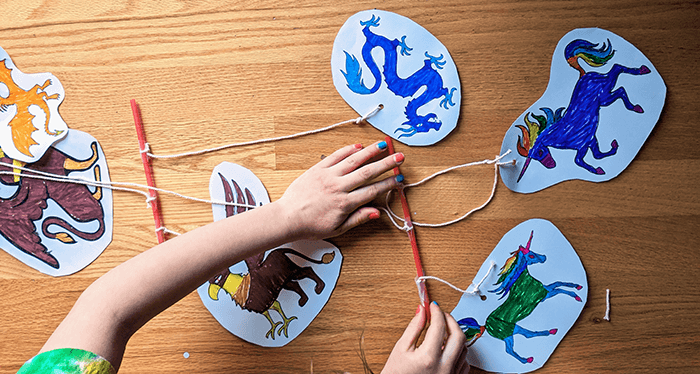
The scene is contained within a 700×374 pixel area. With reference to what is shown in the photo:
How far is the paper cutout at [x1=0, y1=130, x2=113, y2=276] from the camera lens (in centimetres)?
90

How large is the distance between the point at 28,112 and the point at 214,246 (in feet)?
1.82

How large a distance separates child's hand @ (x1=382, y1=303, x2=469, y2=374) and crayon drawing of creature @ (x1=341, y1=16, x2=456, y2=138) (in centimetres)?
39

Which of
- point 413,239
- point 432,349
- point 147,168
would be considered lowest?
point 432,349

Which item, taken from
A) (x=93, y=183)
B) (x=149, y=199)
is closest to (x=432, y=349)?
(x=149, y=199)

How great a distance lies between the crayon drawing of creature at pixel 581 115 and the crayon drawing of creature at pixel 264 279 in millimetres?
505

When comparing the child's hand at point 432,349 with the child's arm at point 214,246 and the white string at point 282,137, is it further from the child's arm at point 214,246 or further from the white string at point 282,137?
the white string at point 282,137

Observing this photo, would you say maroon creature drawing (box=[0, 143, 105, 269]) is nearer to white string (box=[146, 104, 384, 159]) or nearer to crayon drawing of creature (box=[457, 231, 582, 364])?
white string (box=[146, 104, 384, 159])

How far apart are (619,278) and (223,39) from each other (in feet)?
3.27

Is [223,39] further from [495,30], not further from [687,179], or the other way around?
[687,179]

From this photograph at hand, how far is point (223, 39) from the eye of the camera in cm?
89

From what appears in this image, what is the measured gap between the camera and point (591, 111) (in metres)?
0.88

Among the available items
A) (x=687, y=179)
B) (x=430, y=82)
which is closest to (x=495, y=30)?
(x=430, y=82)

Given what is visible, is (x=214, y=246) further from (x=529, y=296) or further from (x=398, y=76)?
(x=529, y=296)

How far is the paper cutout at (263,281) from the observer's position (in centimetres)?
89
